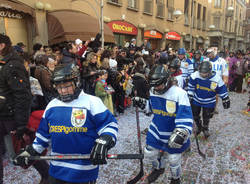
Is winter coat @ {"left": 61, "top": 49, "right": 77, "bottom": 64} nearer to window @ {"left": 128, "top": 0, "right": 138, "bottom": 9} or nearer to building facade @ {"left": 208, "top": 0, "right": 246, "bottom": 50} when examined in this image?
window @ {"left": 128, "top": 0, "right": 138, "bottom": 9}

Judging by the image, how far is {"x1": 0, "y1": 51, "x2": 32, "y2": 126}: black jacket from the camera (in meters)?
2.75

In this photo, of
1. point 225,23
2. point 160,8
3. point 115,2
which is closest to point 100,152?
point 115,2

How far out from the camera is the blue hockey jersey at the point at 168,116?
272 cm

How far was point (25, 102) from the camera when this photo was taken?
→ 9.46ft

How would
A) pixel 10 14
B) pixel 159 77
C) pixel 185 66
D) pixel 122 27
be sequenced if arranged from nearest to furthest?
pixel 159 77 → pixel 185 66 → pixel 10 14 → pixel 122 27

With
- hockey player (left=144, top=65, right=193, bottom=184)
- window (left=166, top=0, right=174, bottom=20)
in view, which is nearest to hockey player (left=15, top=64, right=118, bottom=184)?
hockey player (left=144, top=65, right=193, bottom=184)

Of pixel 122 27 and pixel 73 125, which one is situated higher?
pixel 122 27

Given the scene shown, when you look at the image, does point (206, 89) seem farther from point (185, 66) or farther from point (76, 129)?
point (76, 129)

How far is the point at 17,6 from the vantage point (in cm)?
816

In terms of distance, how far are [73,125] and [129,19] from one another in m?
14.0

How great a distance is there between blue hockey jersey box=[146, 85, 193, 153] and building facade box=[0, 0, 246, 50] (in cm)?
733

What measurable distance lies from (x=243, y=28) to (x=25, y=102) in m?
56.9

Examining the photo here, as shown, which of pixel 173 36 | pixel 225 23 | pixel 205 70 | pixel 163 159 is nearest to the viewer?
pixel 163 159

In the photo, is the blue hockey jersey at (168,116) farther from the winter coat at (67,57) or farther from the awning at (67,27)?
the awning at (67,27)
